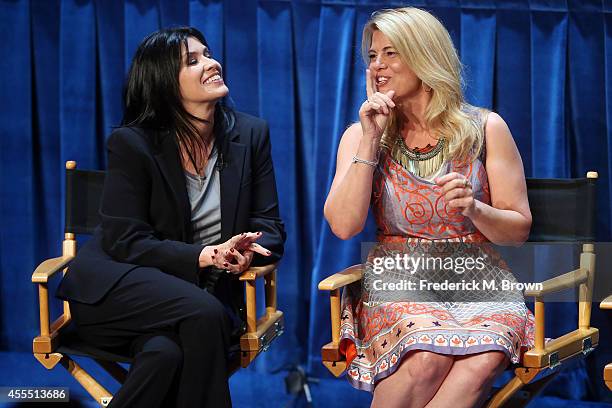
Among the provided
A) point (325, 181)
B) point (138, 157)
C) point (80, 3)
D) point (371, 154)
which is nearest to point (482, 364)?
point (371, 154)

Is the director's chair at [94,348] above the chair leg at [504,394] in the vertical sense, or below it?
above

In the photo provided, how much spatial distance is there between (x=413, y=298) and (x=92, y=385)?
3.55 ft

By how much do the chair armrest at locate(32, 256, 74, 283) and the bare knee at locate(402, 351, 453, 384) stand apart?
1231mm

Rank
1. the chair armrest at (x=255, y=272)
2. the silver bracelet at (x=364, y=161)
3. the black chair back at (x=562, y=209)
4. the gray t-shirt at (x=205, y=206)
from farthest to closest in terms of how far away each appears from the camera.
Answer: the black chair back at (x=562, y=209), the gray t-shirt at (x=205, y=206), the chair armrest at (x=255, y=272), the silver bracelet at (x=364, y=161)

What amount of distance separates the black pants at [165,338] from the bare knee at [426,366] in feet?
1.88

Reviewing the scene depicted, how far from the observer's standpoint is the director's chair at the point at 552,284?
9.39ft

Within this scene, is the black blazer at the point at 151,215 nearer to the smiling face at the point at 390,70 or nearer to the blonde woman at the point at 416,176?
the blonde woman at the point at 416,176

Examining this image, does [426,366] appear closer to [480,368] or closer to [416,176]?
[480,368]

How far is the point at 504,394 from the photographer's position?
9.43ft

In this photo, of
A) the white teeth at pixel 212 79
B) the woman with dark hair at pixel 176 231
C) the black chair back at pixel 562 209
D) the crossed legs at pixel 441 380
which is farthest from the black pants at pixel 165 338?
the black chair back at pixel 562 209

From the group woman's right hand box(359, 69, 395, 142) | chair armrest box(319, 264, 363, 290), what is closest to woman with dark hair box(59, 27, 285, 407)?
chair armrest box(319, 264, 363, 290)

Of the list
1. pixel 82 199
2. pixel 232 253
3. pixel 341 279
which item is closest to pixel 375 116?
pixel 341 279

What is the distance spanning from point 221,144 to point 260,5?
108cm

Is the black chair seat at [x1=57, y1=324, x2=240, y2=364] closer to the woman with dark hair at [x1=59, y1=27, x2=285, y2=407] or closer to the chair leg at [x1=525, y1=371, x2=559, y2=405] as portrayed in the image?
the woman with dark hair at [x1=59, y1=27, x2=285, y2=407]
